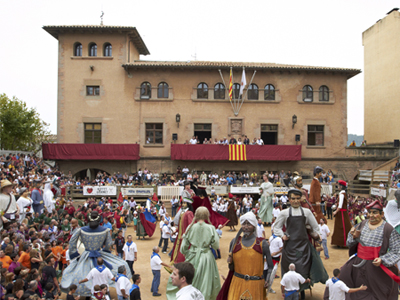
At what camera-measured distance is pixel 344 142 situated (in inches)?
1273

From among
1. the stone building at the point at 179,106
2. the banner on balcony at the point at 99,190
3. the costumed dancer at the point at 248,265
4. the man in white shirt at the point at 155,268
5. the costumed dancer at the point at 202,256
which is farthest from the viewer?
the stone building at the point at 179,106

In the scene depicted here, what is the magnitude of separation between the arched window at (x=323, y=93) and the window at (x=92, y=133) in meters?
19.2

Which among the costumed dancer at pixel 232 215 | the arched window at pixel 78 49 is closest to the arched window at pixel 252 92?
the arched window at pixel 78 49

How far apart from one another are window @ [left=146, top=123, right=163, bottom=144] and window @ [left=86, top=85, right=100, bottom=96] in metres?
4.98

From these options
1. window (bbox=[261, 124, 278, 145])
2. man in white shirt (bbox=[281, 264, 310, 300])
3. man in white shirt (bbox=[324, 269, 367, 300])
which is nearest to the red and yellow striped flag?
window (bbox=[261, 124, 278, 145])

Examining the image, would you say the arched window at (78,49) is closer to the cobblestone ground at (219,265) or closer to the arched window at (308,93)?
the arched window at (308,93)

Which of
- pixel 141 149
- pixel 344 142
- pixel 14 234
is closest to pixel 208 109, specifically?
pixel 141 149

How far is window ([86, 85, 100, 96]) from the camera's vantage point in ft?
103

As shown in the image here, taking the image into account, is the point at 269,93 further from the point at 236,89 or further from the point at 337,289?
the point at 337,289

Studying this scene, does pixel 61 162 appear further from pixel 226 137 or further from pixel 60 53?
pixel 226 137

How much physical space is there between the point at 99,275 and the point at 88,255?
0.52m

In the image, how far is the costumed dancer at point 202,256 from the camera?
6.87 meters

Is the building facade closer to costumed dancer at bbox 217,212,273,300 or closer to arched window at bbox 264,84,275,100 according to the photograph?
arched window at bbox 264,84,275,100

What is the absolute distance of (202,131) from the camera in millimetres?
32469
